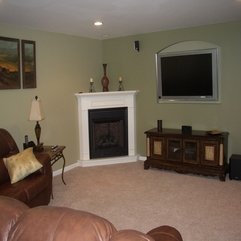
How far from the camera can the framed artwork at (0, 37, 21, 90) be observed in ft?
13.1

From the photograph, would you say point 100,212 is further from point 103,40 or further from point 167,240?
point 103,40

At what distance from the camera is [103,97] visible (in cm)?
551

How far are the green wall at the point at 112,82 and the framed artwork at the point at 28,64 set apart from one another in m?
0.10

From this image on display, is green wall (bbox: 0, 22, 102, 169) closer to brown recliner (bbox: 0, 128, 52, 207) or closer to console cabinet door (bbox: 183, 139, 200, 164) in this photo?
brown recliner (bbox: 0, 128, 52, 207)

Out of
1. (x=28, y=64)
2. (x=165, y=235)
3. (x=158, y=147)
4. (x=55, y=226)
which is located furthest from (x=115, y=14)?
(x=55, y=226)

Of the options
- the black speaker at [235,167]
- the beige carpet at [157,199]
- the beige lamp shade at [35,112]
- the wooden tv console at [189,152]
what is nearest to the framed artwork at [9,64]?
the beige lamp shade at [35,112]

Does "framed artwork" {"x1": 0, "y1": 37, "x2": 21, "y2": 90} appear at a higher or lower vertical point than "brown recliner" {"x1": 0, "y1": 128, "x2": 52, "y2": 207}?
higher

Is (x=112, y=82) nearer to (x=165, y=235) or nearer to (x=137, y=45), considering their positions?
(x=137, y=45)

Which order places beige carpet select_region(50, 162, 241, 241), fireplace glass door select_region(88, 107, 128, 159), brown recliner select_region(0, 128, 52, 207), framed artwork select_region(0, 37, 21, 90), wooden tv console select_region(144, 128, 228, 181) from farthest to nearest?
fireplace glass door select_region(88, 107, 128, 159) < wooden tv console select_region(144, 128, 228, 181) < framed artwork select_region(0, 37, 21, 90) < beige carpet select_region(50, 162, 241, 241) < brown recliner select_region(0, 128, 52, 207)

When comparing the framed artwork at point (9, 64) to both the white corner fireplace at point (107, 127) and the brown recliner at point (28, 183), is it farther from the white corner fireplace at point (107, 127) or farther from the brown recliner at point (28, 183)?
the white corner fireplace at point (107, 127)

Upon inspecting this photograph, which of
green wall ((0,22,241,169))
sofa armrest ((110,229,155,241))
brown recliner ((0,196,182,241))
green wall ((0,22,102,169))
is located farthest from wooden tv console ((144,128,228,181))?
sofa armrest ((110,229,155,241))

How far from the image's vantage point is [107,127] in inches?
224

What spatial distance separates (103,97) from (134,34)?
1320mm

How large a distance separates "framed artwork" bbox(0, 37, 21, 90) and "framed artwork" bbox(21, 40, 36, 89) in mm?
113
